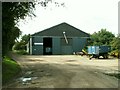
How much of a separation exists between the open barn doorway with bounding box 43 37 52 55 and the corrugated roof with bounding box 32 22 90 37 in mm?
1853

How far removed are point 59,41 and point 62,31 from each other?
9.68 ft

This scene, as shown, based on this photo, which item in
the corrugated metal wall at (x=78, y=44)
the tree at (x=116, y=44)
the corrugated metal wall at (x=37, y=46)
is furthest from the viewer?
the corrugated metal wall at (x=78, y=44)

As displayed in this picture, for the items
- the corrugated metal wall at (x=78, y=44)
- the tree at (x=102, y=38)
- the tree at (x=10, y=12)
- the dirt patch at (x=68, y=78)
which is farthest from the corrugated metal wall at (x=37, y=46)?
the tree at (x=10, y=12)

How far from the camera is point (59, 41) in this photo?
79.8 m

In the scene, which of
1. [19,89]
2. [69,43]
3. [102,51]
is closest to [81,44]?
[69,43]

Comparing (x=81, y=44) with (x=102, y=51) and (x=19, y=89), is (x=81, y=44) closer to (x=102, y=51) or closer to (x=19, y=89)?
(x=102, y=51)

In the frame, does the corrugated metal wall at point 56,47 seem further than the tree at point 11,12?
Yes

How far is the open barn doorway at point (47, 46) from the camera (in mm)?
79875

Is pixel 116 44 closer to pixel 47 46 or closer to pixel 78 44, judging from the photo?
pixel 78 44

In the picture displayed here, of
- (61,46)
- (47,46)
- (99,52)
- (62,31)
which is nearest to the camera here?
(99,52)

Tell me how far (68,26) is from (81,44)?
611 centimetres

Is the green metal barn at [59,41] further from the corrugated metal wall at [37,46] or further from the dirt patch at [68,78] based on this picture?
the dirt patch at [68,78]

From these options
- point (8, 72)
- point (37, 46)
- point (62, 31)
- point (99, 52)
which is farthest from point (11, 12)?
point (62, 31)

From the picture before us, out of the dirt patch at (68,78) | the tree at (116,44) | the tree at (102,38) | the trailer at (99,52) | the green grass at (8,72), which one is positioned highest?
the tree at (102,38)
